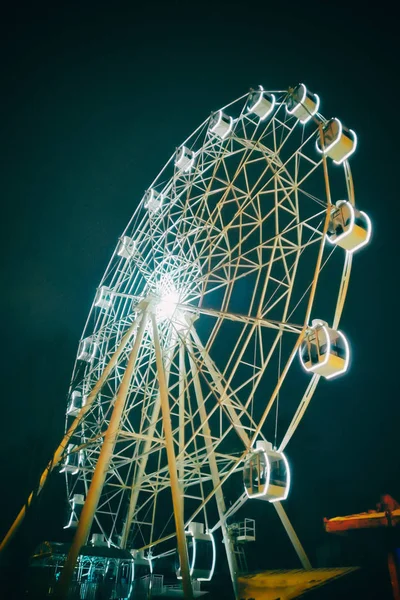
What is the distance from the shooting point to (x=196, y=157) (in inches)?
667

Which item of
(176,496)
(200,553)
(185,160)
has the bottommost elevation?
(200,553)

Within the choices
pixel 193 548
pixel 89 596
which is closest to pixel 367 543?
pixel 193 548

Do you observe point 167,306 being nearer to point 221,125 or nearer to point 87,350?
point 87,350

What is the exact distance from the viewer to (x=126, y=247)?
59.5 ft

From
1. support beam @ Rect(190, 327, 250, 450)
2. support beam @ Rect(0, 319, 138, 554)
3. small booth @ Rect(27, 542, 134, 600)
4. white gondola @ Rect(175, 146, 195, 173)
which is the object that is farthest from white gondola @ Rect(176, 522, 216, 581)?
white gondola @ Rect(175, 146, 195, 173)

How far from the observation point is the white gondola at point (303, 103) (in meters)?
12.6

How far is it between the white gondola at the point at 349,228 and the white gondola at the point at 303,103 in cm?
317

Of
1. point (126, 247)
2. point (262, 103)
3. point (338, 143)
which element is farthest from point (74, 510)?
point (262, 103)

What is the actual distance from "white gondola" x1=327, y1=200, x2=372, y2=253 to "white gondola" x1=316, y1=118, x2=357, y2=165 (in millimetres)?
1417

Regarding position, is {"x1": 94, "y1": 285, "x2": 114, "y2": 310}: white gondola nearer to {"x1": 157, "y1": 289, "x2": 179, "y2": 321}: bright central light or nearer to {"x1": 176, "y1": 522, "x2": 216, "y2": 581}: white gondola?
{"x1": 157, "y1": 289, "x2": 179, "y2": 321}: bright central light

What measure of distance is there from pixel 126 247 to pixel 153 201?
2.09 metres

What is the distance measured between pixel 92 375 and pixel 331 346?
1108cm

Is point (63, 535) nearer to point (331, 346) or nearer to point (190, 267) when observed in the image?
point (190, 267)

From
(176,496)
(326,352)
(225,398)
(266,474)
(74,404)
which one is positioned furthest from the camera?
(74,404)
